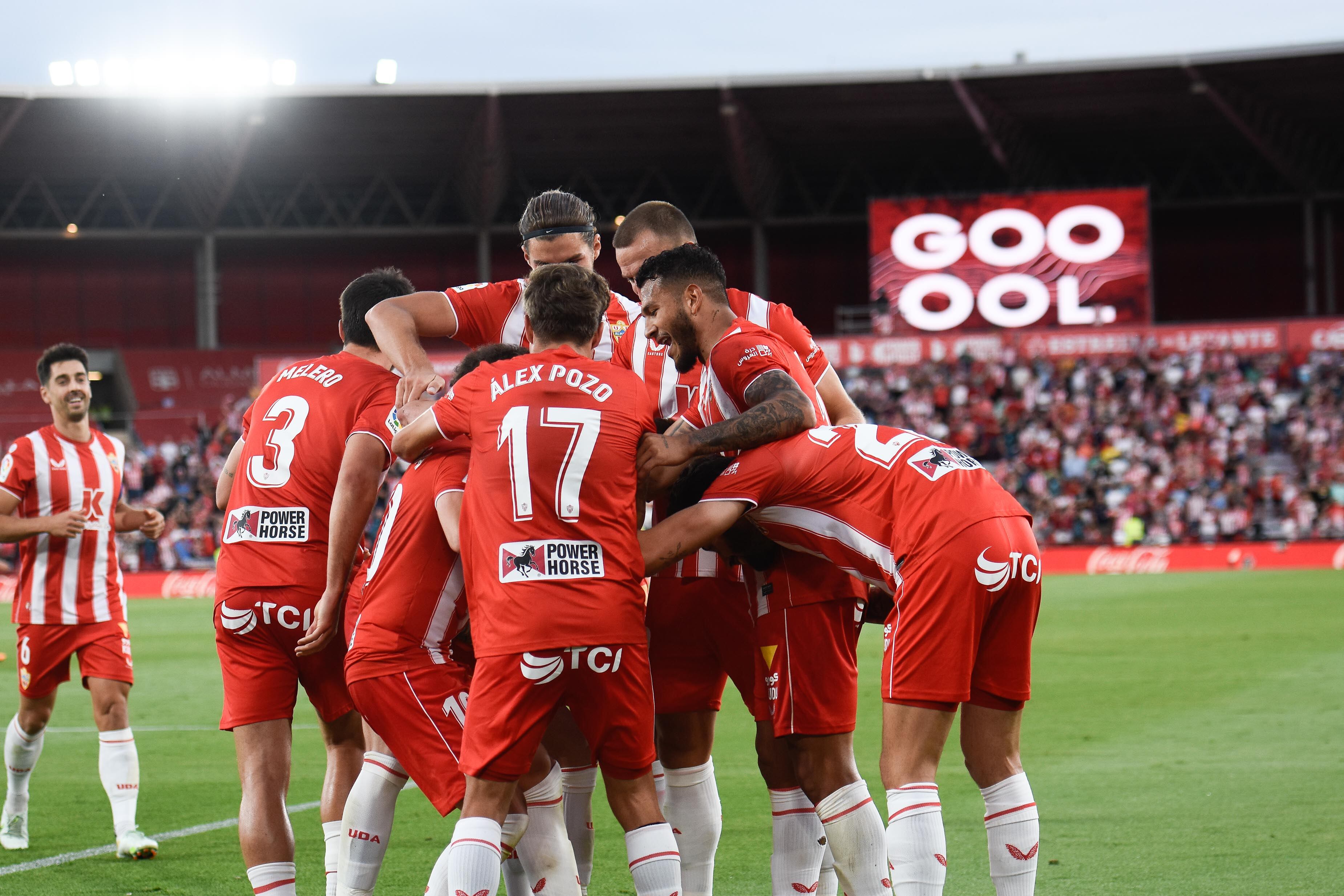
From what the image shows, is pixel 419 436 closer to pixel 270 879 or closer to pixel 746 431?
pixel 746 431

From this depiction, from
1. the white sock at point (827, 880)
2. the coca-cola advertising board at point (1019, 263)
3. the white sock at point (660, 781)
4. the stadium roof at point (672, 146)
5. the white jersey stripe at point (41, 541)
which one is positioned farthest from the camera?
the stadium roof at point (672, 146)

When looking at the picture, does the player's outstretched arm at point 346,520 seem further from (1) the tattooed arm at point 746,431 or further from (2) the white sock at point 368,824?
(1) the tattooed arm at point 746,431

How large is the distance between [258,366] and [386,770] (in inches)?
1221

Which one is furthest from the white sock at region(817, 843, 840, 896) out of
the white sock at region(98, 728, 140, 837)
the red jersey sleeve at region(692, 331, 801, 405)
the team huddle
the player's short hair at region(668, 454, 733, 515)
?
the white sock at region(98, 728, 140, 837)

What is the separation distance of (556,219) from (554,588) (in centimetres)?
Result: 179

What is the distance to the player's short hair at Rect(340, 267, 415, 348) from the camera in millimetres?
5051

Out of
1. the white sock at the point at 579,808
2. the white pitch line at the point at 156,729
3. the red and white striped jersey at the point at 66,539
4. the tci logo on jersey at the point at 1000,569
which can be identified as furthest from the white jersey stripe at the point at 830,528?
the white pitch line at the point at 156,729

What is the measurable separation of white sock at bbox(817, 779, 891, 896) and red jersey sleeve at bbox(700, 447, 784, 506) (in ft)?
3.48

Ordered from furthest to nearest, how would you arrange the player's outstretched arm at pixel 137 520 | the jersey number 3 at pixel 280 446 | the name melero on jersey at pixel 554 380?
the player's outstretched arm at pixel 137 520, the jersey number 3 at pixel 280 446, the name melero on jersey at pixel 554 380

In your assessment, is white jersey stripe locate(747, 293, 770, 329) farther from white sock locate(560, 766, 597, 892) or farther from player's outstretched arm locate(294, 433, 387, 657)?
white sock locate(560, 766, 597, 892)

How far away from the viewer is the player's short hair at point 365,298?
16.6ft

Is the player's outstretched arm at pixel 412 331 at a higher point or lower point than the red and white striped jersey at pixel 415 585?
higher

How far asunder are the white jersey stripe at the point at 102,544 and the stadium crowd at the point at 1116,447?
2143 cm

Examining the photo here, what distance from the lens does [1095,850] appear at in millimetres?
6238
